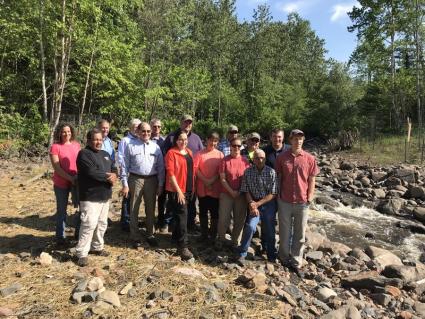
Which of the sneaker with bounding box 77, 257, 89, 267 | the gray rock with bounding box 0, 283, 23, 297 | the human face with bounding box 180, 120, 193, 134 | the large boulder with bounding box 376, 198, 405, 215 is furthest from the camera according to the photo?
the large boulder with bounding box 376, 198, 405, 215

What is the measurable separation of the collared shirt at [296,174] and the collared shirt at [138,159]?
6.56 ft

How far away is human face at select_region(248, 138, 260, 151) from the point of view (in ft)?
21.5

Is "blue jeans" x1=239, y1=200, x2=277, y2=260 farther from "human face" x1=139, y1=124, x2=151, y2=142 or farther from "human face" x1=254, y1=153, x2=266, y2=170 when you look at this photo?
"human face" x1=139, y1=124, x2=151, y2=142

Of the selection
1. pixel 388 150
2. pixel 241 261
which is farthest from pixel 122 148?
pixel 388 150

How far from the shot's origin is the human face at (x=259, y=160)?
5836 mm

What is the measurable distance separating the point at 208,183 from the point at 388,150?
2056 cm

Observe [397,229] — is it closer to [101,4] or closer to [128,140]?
[128,140]

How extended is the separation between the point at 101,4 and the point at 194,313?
1501cm

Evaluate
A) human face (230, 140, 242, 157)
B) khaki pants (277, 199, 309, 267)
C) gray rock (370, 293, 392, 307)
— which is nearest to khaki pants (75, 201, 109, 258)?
human face (230, 140, 242, 157)

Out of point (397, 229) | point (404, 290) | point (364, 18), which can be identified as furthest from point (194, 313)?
point (364, 18)

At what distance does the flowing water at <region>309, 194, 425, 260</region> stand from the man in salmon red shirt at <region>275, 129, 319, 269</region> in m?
4.00

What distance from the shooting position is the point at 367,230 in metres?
10.9

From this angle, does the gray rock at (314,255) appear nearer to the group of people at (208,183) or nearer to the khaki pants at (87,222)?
the group of people at (208,183)

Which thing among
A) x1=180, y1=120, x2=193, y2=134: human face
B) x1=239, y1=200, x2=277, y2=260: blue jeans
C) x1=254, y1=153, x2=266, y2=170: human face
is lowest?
x1=239, y1=200, x2=277, y2=260: blue jeans
